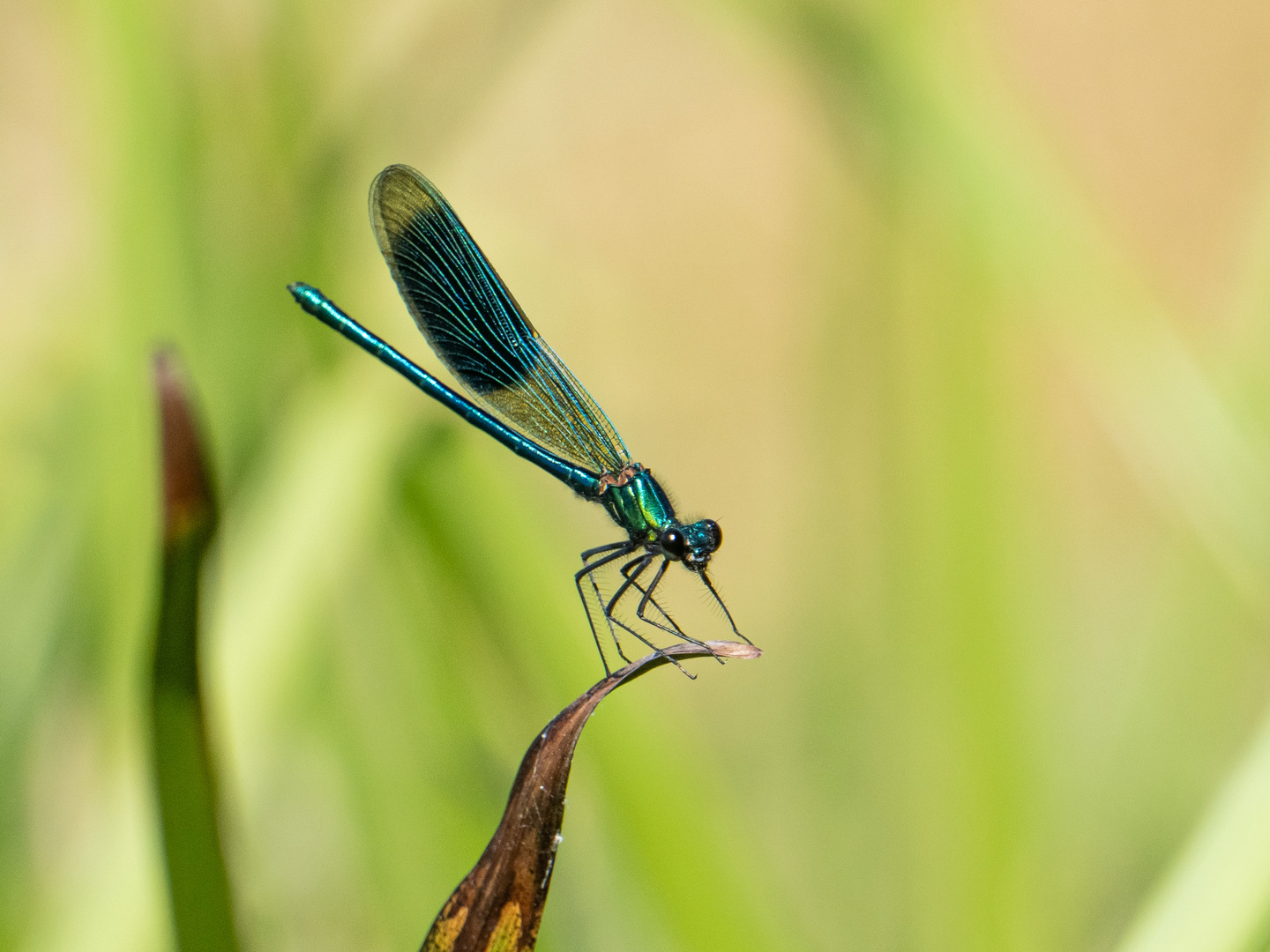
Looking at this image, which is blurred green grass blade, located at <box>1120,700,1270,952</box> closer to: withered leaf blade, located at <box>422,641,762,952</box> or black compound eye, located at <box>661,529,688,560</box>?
withered leaf blade, located at <box>422,641,762,952</box>

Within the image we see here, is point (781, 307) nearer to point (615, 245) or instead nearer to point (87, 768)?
point (615, 245)

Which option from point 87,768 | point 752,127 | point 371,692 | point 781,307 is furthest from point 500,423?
point 752,127

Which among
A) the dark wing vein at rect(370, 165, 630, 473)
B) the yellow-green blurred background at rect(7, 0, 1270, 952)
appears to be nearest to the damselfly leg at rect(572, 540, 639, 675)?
the yellow-green blurred background at rect(7, 0, 1270, 952)

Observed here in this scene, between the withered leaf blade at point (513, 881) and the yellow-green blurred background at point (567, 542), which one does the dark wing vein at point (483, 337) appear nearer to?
the yellow-green blurred background at point (567, 542)

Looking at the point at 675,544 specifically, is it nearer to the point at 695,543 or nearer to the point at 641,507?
the point at 695,543

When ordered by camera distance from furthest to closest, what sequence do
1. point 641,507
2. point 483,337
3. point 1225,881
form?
1. point 483,337
2. point 641,507
3. point 1225,881

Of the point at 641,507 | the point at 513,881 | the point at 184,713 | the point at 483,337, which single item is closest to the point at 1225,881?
the point at 513,881
